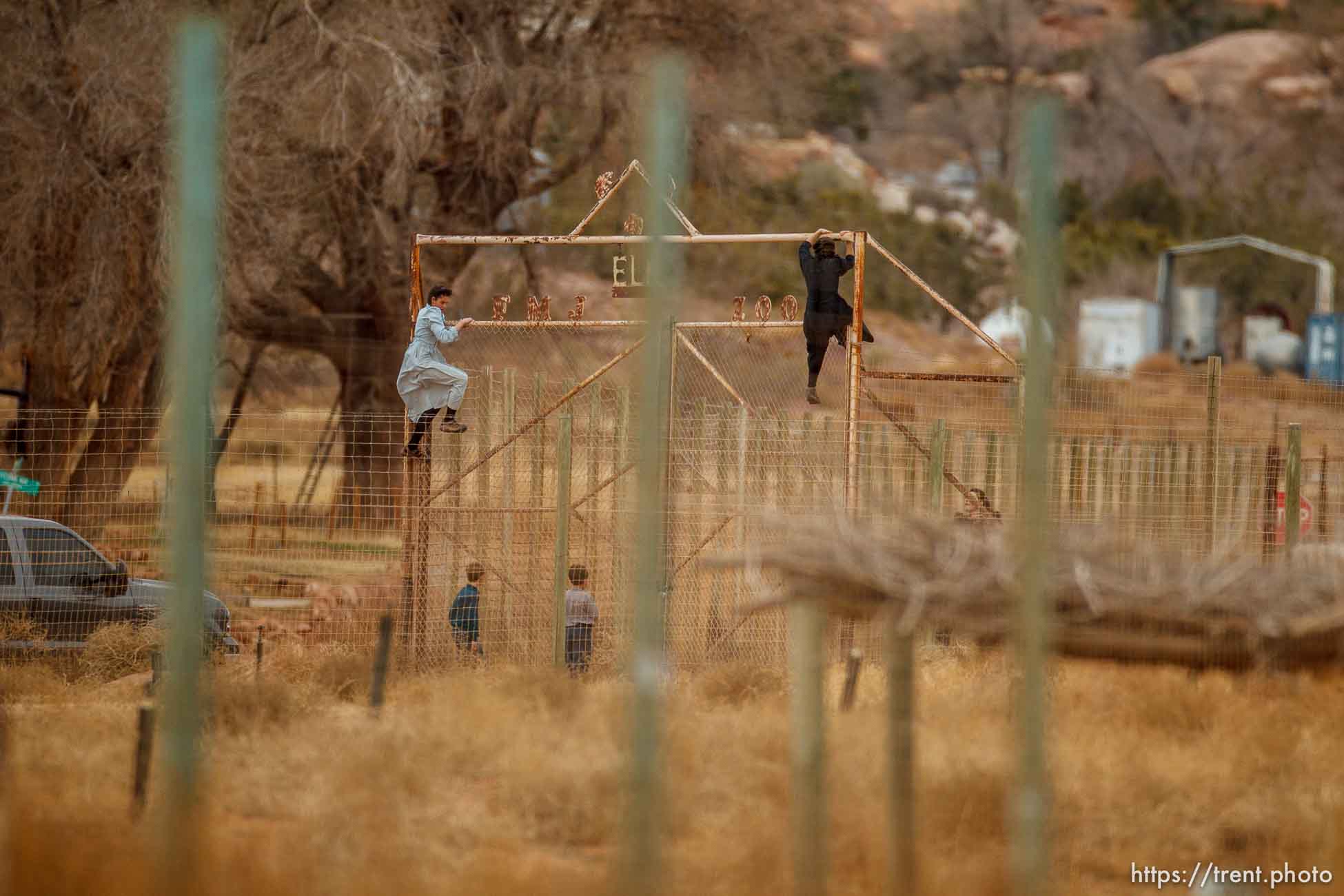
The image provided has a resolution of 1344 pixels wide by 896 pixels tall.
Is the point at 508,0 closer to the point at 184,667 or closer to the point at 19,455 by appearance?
the point at 19,455

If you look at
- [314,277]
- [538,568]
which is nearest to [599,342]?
[314,277]

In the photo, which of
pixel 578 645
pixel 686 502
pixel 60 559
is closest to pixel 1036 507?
pixel 578 645

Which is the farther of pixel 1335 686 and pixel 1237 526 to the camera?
pixel 1237 526

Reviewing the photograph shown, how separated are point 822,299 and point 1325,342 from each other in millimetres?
26744

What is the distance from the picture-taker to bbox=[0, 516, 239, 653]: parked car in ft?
33.1

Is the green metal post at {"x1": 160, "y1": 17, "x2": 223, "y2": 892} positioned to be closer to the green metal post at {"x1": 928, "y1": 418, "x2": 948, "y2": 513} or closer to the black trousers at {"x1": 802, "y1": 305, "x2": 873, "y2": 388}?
the black trousers at {"x1": 802, "y1": 305, "x2": 873, "y2": 388}

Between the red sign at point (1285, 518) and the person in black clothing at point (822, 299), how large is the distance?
315 cm

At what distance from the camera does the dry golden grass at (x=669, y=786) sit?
219 inches

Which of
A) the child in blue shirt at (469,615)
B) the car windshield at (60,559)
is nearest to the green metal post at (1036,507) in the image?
the child in blue shirt at (469,615)

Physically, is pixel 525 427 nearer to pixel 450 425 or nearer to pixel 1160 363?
pixel 450 425

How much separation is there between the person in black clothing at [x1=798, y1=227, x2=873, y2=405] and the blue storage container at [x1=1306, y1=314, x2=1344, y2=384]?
25.4 metres

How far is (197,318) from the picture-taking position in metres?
4.19

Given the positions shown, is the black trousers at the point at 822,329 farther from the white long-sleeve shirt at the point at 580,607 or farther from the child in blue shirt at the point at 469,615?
the child in blue shirt at the point at 469,615

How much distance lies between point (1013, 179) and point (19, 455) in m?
51.4
